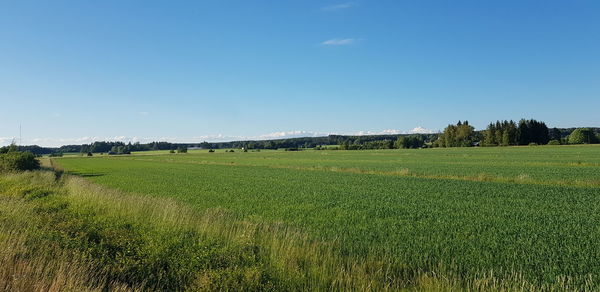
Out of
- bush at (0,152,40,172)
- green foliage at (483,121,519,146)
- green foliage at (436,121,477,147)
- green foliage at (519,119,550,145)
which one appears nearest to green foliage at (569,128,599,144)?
green foliage at (519,119,550,145)

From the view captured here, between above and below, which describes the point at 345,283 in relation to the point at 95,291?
below

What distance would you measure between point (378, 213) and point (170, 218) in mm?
8195

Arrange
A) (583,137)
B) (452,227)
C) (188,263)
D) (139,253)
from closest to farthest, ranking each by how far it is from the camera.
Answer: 1. (188,263)
2. (139,253)
3. (452,227)
4. (583,137)

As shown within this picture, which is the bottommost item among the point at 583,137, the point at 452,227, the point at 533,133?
the point at 452,227

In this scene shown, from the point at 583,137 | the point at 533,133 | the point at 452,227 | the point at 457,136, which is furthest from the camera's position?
the point at 457,136

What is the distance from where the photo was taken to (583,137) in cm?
11362

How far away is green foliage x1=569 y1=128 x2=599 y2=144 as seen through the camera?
11320 cm

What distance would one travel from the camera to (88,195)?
1800 cm

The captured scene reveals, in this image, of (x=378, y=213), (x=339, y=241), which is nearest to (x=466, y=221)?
(x=378, y=213)

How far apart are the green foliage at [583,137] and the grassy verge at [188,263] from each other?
13620 centimetres

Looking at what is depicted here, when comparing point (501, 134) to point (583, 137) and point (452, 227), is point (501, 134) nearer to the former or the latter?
point (583, 137)

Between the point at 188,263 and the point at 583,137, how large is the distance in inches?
5576

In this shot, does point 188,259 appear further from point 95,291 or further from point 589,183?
point 589,183

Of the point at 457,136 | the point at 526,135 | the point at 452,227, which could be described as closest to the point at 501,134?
the point at 526,135
